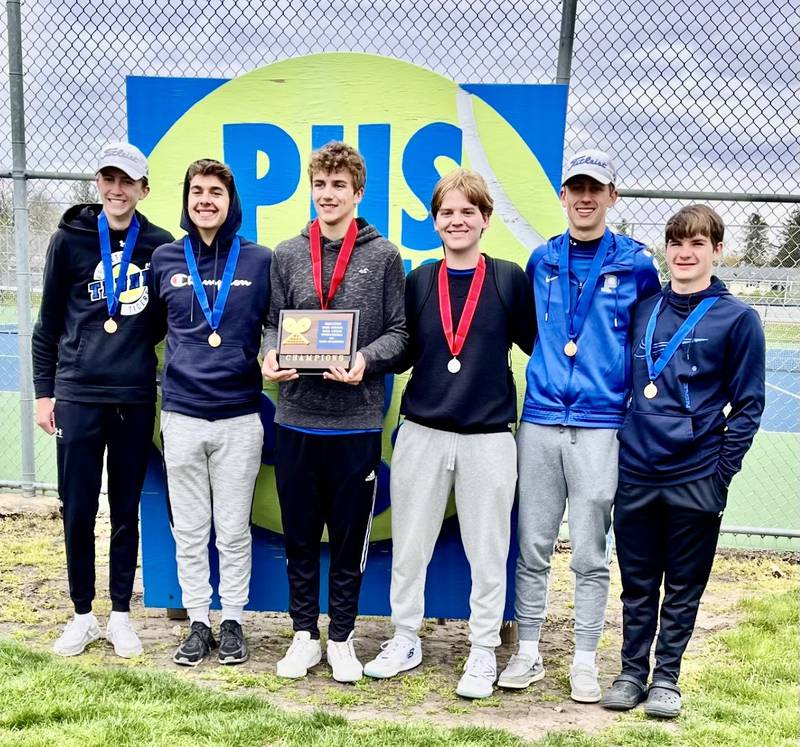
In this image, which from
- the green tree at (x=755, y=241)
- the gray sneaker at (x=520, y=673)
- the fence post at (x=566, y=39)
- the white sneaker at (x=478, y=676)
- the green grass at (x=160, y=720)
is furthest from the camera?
the green tree at (x=755, y=241)

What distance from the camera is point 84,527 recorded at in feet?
12.8

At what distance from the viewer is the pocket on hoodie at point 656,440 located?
3305 mm

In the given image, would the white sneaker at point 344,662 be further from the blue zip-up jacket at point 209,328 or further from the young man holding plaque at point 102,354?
the blue zip-up jacket at point 209,328

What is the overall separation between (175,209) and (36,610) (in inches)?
85.8

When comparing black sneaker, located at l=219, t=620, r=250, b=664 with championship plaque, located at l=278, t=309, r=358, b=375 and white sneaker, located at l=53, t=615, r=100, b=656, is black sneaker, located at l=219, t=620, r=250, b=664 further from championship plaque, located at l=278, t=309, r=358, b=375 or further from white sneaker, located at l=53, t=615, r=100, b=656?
championship plaque, located at l=278, t=309, r=358, b=375

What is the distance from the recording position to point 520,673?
3721 millimetres

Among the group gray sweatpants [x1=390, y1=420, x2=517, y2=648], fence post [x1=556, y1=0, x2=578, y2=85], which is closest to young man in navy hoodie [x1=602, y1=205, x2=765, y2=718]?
gray sweatpants [x1=390, y1=420, x2=517, y2=648]

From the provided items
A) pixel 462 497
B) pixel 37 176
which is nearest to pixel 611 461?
pixel 462 497

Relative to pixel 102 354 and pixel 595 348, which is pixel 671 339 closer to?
pixel 595 348

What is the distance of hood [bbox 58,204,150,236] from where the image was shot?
380 cm

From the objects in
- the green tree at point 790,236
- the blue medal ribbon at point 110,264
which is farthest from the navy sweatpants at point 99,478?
the green tree at point 790,236

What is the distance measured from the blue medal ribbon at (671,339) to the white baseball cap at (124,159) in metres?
2.27

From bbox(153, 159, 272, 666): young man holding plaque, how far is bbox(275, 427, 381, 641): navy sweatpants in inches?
9.3

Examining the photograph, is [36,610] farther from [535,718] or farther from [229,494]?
[535,718]
